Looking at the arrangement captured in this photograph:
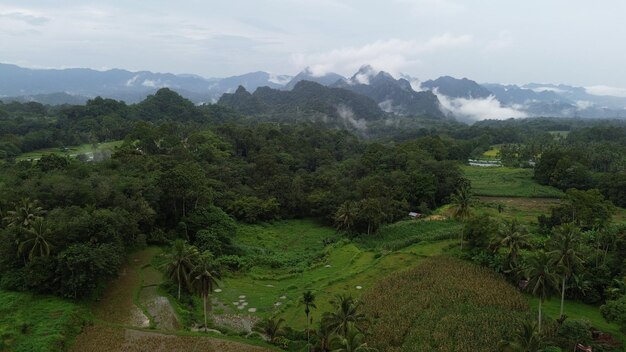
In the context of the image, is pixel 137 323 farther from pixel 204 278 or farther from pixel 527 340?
pixel 527 340

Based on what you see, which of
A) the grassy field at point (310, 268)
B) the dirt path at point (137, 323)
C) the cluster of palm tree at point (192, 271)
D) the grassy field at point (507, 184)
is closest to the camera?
the dirt path at point (137, 323)

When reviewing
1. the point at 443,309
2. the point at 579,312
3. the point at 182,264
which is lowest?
the point at 579,312

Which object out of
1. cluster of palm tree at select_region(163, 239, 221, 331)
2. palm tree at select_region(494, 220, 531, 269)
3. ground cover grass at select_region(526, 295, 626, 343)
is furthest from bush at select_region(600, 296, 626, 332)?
cluster of palm tree at select_region(163, 239, 221, 331)

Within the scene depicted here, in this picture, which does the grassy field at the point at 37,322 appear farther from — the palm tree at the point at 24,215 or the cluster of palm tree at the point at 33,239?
the palm tree at the point at 24,215

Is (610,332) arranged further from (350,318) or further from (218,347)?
(218,347)

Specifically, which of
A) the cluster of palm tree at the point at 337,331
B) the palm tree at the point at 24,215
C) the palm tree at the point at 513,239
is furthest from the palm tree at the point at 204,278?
the palm tree at the point at 513,239

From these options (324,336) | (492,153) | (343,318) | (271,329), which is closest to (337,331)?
(343,318)

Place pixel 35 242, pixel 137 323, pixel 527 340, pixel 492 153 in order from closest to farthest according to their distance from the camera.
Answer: pixel 527 340
pixel 137 323
pixel 35 242
pixel 492 153
